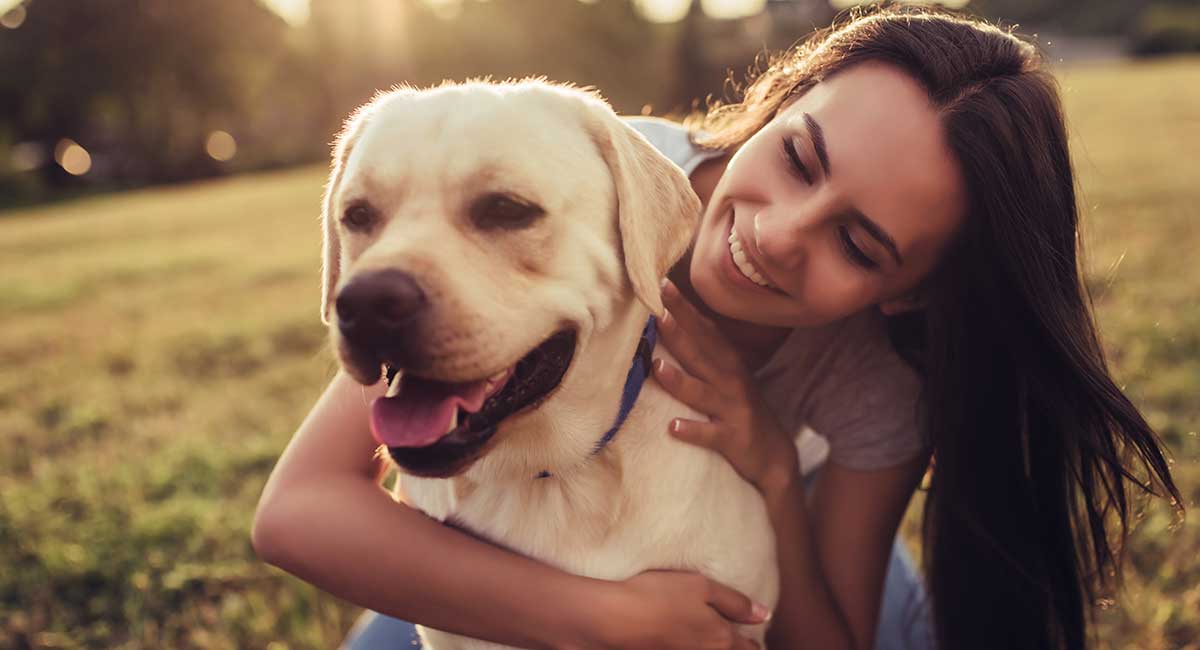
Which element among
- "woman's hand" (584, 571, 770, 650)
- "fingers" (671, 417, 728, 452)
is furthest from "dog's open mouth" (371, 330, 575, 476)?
"woman's hand" (584, 571, 770, 650)

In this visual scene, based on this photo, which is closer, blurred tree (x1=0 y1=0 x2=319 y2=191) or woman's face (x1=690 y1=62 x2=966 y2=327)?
woman's face (x1=690 y1=62 x2=966 y2=327)

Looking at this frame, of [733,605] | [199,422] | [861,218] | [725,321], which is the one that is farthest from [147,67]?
[733,605]

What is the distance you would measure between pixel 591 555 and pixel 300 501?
766 mm

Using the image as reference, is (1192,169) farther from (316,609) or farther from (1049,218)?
(316,609)

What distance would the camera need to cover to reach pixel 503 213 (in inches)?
76.5

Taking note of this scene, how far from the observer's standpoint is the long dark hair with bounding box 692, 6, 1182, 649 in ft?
7.43

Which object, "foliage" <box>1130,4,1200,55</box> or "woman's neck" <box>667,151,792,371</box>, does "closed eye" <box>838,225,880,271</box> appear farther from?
"foliage" <box>1130,4,1200,55</box>

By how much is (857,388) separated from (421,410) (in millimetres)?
1443

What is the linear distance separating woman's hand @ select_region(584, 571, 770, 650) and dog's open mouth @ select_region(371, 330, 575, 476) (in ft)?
1.73

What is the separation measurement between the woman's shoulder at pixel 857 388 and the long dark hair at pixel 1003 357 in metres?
0.09

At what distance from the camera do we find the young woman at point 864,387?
214cm

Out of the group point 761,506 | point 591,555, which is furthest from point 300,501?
point 761,506

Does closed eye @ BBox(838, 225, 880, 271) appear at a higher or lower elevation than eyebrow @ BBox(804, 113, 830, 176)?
lower

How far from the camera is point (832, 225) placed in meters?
2.21
